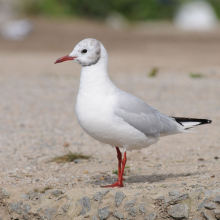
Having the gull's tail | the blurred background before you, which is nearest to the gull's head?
the gull's tail

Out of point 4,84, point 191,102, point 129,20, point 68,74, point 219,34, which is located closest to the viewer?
point 191,102

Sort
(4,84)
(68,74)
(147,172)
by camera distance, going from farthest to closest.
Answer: (68,74)
(4,84)
(147,172)

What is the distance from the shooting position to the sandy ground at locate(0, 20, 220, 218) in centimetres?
479

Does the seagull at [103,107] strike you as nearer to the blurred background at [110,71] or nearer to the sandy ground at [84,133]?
the sandy ground at [84,133]

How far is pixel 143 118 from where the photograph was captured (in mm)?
4215

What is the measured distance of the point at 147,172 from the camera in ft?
16.3

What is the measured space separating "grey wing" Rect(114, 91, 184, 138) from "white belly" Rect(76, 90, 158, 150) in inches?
3.1

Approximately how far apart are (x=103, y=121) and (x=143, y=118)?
56cm

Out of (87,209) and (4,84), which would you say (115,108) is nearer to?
(87,209)

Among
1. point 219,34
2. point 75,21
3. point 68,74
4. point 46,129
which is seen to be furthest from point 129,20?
point 46,129

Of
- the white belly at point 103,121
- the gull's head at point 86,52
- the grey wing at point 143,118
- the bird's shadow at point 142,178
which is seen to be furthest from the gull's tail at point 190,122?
the gull's head at point 86,52

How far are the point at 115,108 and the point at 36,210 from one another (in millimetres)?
1222

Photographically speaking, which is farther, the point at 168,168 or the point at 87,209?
the point at 168,168

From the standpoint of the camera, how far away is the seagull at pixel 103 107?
3852 millimetres
